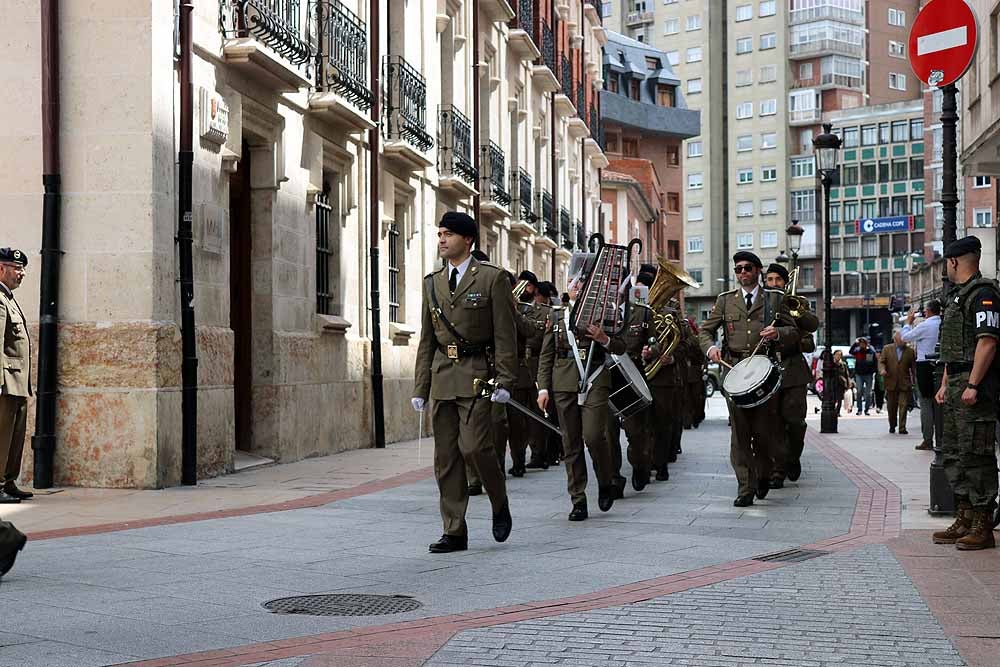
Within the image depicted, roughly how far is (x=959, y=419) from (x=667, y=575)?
240 cm

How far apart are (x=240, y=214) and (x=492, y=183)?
13595 millimetres

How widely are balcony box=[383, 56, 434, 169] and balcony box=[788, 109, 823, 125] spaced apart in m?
92.8

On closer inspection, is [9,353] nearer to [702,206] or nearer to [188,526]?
[188,526]

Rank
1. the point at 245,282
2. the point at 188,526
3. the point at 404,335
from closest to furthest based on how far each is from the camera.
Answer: the point at 188,526
the point at 245,282
the point at 404,335

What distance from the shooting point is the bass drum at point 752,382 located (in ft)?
36.9

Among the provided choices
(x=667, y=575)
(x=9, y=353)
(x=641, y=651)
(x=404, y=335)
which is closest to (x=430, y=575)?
(x=667, y=575)

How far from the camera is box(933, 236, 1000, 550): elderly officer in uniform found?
8.62 meters

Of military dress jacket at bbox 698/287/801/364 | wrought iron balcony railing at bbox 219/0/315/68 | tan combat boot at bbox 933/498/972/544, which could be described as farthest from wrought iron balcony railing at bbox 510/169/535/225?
tan combat boot at bbox 933/498/972/544

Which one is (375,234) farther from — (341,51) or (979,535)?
(979,535)

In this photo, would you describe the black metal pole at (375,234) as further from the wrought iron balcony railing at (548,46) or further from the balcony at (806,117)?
the balcony at (806,117)

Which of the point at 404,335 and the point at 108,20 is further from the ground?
the point at 108,20

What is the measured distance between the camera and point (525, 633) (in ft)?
19.7

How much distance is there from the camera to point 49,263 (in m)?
12.2

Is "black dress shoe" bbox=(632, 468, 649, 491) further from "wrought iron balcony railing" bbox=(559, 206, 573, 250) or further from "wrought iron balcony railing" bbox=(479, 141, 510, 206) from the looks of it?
"wrought iron balcony railing" bbox=(559, 206, 573, 250)
